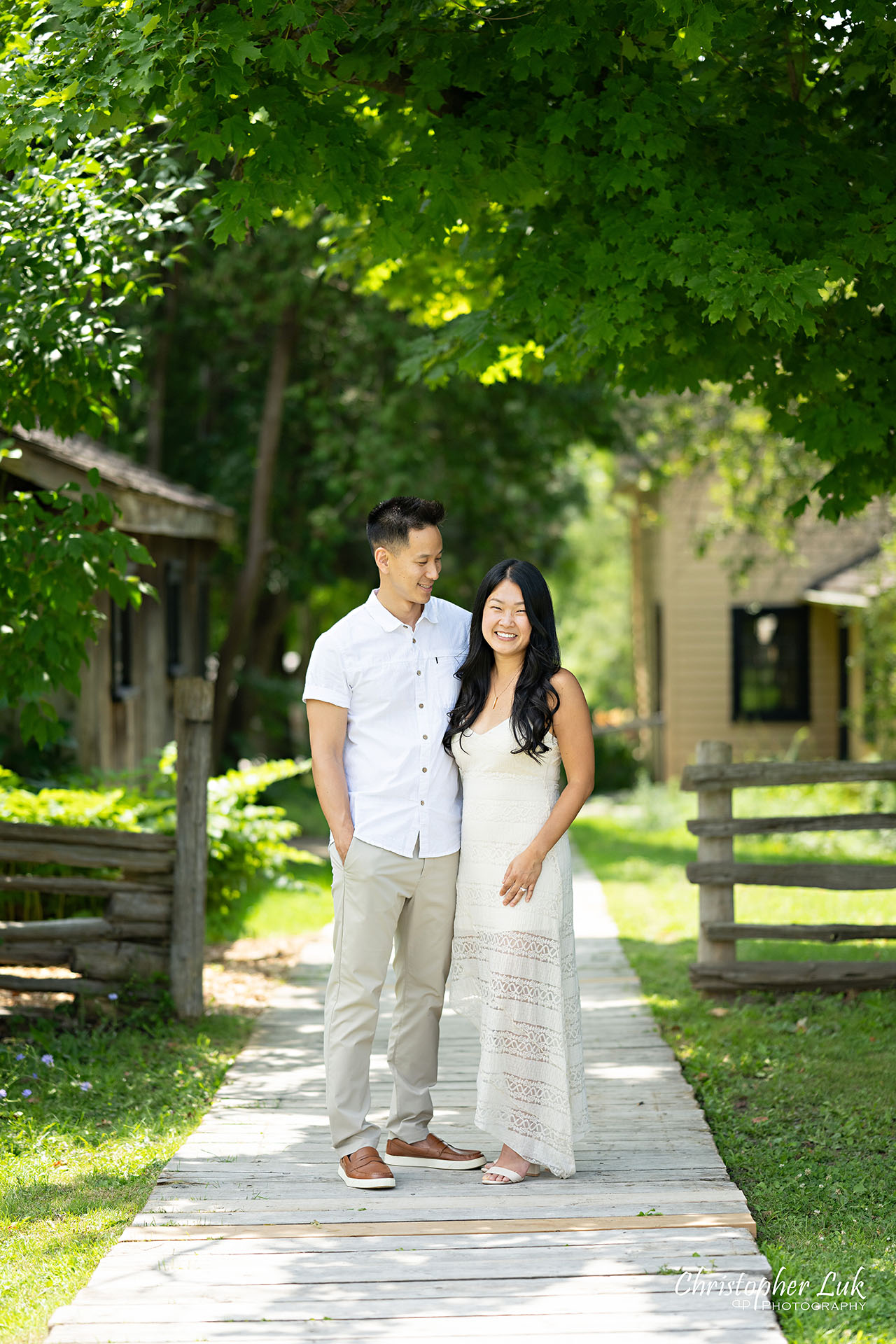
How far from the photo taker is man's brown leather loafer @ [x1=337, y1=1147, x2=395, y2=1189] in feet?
14.8

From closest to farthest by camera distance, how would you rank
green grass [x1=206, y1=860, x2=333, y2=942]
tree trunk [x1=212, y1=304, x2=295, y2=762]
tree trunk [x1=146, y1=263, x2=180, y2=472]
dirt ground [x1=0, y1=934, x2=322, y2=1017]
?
dirt ground [x1=0, y1=934, x2=322, y2=1017] → green grass [x1=206, y1=860, x2=333, y2=942] → tree trunk [x1=212, y1=304, x2=295, y2=762] → tree trunk [x1=146, y1=263, x2=180, y2=472]

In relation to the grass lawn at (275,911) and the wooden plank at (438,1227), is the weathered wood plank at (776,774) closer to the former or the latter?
the grass lawn at (275,911)

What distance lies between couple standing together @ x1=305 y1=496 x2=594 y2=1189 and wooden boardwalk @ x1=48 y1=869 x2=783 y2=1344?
0.90 ft

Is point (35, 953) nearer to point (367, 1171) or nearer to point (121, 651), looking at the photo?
point (367, 1171)

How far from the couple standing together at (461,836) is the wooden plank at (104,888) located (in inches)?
102

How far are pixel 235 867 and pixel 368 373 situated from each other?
814 centimetres

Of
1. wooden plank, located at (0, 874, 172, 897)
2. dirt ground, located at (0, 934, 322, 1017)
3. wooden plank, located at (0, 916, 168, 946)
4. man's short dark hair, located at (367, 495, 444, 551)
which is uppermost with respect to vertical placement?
man's short dark hair, located at (367, 495, 444, 551)

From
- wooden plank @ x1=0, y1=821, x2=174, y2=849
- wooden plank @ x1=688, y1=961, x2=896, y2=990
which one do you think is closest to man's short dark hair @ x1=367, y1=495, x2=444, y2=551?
wooden plank @ x1=0, y1=821, x2=174, y2=849

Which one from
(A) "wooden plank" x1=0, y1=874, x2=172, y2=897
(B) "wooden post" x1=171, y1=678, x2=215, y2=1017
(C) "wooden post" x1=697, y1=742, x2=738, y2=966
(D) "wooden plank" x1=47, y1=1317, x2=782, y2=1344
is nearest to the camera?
(D) "wooden plank" x1=47, y1=1317, x2=782, y2=1344

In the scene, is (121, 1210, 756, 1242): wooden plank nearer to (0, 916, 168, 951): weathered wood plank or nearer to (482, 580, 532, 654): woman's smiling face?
(482, 580, 532, 654): woman's smiling face

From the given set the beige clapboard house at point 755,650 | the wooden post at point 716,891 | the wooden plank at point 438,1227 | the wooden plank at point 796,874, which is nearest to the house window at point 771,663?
the beige clapboard house at point 755,650

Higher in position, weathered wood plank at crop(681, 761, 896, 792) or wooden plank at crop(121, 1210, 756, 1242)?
weathered wood plank at crop(681, 761, 896, 792)

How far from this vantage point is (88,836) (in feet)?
22.9

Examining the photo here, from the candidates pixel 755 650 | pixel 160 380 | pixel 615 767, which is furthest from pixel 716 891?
pixel 615 767
